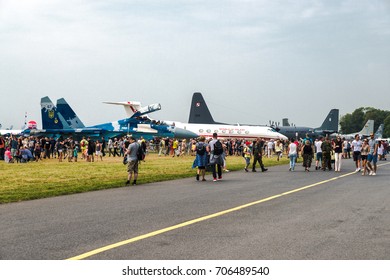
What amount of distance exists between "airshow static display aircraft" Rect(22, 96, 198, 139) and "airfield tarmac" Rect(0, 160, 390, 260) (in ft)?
121

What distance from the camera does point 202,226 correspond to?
8875 millimetres

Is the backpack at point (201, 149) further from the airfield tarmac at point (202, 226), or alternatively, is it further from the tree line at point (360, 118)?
the tree line at point (360, 118)

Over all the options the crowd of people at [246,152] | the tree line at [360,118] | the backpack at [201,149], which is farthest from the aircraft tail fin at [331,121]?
the tree line at [360,118]

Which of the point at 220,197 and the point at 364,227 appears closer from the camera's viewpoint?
the point at 364,227

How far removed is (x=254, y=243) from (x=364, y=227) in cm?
242

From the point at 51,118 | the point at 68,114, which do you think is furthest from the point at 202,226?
the point at 68,114

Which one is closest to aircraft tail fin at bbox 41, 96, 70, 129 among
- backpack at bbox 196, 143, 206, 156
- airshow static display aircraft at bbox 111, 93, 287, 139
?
airshow static display aircraft at bbox 111, 93, 287, 139

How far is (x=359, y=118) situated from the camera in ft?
552

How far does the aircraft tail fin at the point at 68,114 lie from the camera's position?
56625 mm

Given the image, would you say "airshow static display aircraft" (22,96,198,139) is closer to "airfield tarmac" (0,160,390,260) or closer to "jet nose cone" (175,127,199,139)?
"jet nose cone" (175,127,199,139)
